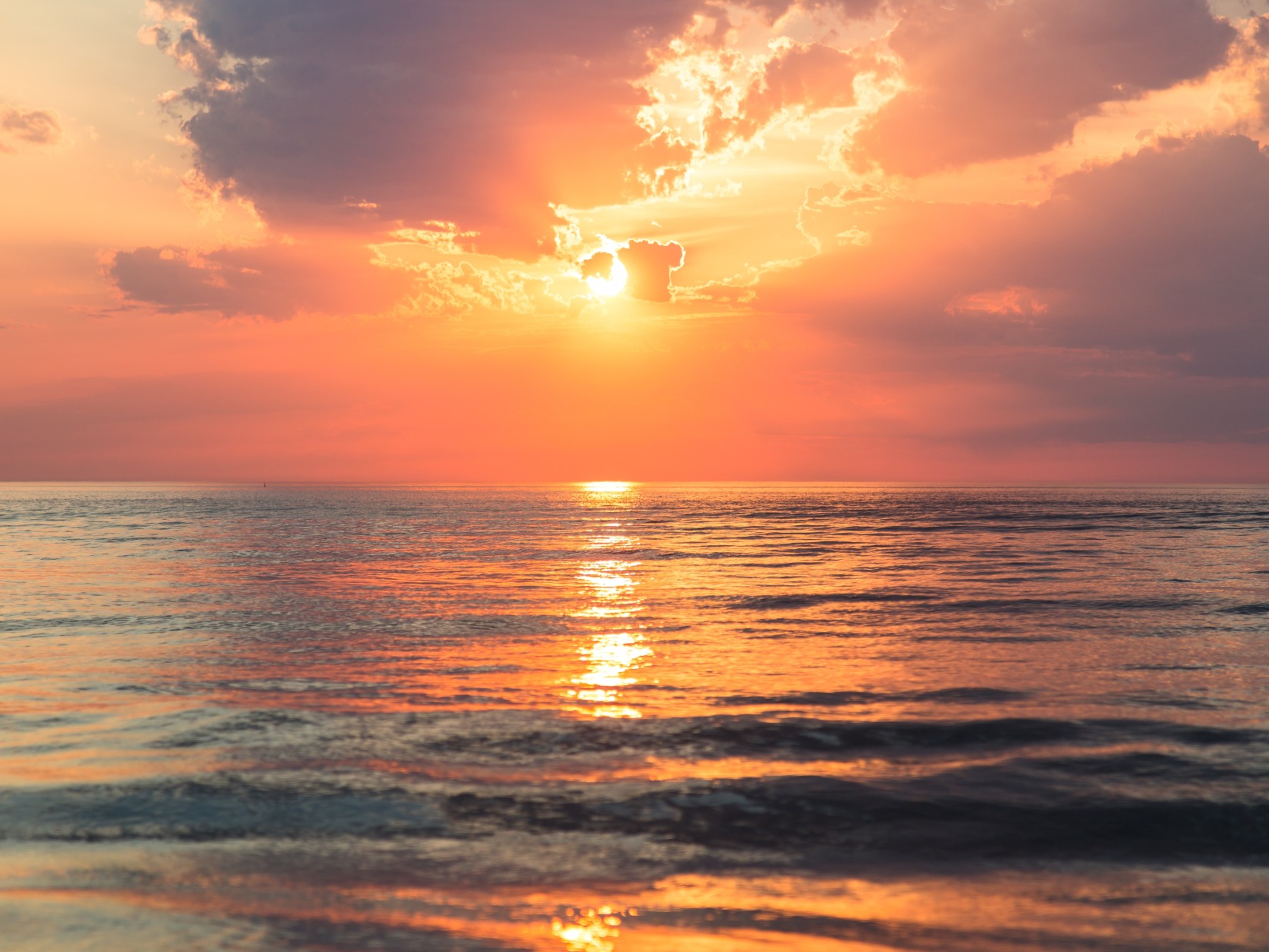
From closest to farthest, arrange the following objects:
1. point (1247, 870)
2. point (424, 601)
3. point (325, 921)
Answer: point (325, 921)
point (1247, 870)
point (424, 601)

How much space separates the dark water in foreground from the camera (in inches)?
276

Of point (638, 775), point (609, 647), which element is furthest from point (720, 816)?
point (609, 647)

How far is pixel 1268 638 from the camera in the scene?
20.4 meters

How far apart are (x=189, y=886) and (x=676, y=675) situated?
32.8ft

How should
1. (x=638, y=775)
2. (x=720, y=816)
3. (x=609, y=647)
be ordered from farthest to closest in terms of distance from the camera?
(x=609, y=647) < (x=638, y=775) < (x=720, y=816)

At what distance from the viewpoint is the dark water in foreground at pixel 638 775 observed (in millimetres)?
7012

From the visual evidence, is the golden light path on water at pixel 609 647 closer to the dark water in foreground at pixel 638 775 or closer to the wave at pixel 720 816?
the dark water in foreground at pixel 638 775

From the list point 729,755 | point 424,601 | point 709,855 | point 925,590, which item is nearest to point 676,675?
point 729,755

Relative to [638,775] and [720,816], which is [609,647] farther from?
[720,816]

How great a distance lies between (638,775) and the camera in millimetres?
10680

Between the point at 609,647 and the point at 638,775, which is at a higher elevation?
the point at 638,775

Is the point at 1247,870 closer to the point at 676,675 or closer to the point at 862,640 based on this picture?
the point at 676,675

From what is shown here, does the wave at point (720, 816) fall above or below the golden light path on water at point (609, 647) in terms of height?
above

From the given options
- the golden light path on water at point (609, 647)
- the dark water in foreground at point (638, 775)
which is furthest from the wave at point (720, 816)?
the golden light path on water at point (609, 647)
